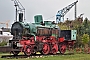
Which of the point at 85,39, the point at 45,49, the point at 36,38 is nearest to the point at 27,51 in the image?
the point at 36,38

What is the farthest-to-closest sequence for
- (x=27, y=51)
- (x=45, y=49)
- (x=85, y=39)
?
1. (x=85, y=39)
2. (x=45, y=49)
3. (x=27, y=51)

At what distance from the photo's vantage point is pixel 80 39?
44094mm

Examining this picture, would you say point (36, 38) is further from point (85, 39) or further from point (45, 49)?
point (85, 39)

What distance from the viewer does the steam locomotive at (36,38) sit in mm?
24281

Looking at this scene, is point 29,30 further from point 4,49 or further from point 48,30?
point 4,49

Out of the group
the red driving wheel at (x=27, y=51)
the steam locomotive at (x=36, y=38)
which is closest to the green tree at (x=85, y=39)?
the steam locomotive at (x=36, y=38)

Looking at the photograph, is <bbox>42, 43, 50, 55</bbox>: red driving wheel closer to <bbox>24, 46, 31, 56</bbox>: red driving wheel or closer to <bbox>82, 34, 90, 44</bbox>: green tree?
<bbox>24, 46, 31, 56</bbox>: red driving wheel

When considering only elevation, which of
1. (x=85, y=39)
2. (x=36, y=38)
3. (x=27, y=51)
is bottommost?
(x=27, y=51)

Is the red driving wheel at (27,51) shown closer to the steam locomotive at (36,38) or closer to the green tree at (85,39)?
the steam locomotive at (36,38)

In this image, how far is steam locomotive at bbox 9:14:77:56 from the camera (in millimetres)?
24281

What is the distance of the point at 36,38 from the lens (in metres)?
25.7

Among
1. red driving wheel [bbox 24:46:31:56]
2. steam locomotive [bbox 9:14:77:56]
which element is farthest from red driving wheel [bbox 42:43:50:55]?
red driving wheel [bbox 24:46:31:56]

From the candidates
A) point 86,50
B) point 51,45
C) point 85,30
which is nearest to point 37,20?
point 51,45

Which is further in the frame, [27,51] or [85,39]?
[85,39]
